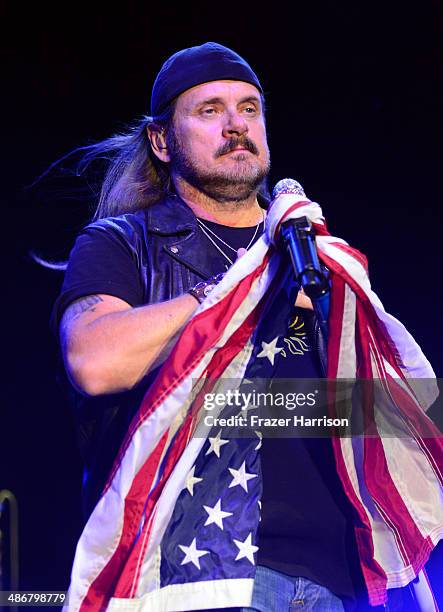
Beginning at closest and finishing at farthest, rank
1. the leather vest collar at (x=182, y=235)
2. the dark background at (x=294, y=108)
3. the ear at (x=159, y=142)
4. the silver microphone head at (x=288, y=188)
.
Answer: the silver microphone head at (x=288, y=188)
the leather vest collar at (x=182, y=235)
the ear at (x=159, y=142)
the dark background at (x=294, y=108)

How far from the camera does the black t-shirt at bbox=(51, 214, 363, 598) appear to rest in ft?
6.13

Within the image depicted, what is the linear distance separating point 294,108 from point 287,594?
6.82 ft

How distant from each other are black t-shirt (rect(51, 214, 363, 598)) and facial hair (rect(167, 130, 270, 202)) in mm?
334

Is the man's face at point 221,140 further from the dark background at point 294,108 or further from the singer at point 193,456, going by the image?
the dark background at point 294,108

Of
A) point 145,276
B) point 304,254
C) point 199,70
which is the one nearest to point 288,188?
point 304,254

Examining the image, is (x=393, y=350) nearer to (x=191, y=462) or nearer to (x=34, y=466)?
(x=191, y=462)

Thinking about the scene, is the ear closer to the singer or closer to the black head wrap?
the black head wrap

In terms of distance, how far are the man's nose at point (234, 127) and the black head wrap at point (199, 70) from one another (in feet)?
0.52

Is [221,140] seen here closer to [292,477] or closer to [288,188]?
[288,188]

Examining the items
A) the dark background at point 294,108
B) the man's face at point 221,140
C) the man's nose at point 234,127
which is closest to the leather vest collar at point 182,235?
the man's face at point 221,140

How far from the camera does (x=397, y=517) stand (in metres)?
1.87

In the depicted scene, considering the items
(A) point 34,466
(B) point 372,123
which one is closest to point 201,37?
(B) point 372,123

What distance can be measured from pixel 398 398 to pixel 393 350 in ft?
0.32

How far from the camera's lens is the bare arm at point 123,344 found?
189 centimetres
